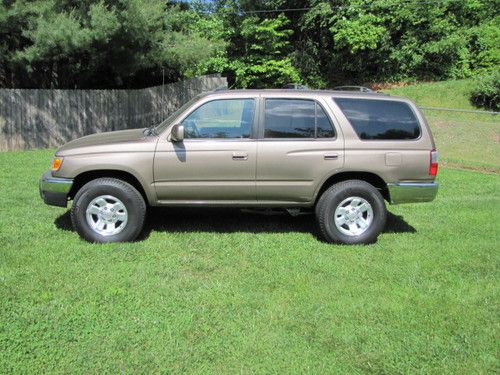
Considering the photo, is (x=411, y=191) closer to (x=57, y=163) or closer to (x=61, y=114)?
(x=57, y=163)

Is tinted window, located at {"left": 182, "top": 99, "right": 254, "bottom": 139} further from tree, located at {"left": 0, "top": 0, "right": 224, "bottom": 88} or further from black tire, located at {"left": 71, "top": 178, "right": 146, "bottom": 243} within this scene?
tree, located at {"left": 0, "top": 0, "right": 224, "bottom": 88}

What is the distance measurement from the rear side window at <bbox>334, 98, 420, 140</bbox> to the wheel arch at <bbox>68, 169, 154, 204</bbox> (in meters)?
2.54

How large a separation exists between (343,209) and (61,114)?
11.4 metres

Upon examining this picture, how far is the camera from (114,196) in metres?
5.95

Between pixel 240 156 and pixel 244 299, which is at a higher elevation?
pixel 240 156

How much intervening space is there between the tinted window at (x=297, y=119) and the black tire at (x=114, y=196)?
5.92ft

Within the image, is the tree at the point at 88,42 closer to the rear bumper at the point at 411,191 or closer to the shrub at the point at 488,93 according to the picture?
the rear bumper at the point at 411,191

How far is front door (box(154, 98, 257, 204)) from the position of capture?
5984 millimetres

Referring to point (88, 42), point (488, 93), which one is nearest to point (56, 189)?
point (88, 42)

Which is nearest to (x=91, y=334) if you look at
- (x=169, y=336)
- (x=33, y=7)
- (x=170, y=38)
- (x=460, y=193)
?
(x=169, y=336)

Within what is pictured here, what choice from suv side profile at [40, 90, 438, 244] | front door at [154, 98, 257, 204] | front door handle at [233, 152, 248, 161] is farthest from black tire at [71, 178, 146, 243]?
front door handle at [233, 152, 248, 161]

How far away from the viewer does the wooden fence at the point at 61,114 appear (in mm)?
14284

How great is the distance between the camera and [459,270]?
544cm

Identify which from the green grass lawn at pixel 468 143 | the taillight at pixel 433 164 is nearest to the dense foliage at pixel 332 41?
the green grass lawn at pixel 468 143
